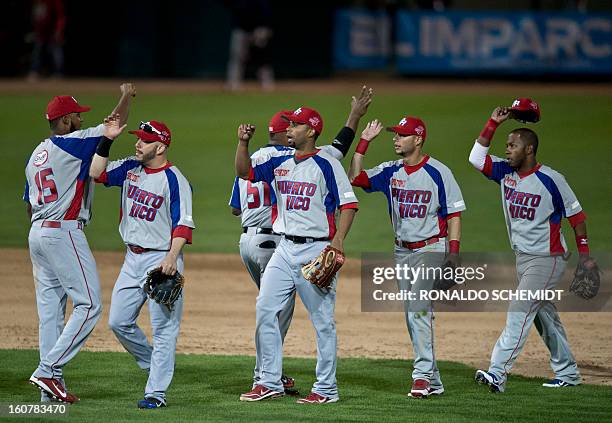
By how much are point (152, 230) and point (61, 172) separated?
28.4 inches

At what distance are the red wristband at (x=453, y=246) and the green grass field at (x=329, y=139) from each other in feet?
18.8

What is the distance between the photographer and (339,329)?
10.8 metres

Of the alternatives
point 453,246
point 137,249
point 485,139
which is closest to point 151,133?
point 137,249

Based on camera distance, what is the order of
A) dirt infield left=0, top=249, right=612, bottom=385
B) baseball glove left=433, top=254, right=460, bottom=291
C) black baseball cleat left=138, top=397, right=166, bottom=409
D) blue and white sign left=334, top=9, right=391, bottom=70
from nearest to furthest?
1. black baseball cleat left=138, top=397, right=166, bottom=409
2. baseball glove left=433, top=254, right=460, bottom=291
3. dirt infield left=0, top=249, right=612, bottom=385
4. blue and white sign left=334, top=9, right=391, bottom=70

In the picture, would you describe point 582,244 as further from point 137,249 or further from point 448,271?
point 137,249

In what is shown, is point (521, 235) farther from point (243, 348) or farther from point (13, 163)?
point (13, 163)

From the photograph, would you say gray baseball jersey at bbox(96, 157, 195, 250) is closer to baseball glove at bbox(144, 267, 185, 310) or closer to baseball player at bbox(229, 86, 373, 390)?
baseball glove at bbox(144, 267, 185, 310)

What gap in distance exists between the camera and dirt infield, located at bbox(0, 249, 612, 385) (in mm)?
9844

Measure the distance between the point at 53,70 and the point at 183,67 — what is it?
2821 millimetres

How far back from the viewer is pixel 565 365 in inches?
341

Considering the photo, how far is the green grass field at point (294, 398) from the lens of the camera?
7.68 meters

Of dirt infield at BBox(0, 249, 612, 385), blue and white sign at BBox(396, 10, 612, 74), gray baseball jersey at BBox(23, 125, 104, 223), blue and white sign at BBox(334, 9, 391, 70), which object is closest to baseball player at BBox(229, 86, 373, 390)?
gray baseball jersey at BBox(23, 125, 104, 223)

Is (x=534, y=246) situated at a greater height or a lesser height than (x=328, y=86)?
lesser

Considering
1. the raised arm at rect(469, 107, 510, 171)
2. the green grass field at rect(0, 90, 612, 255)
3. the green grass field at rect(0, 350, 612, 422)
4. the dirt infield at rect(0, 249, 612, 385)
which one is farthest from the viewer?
the green grass field at rect(0, 90, 612, 255)
